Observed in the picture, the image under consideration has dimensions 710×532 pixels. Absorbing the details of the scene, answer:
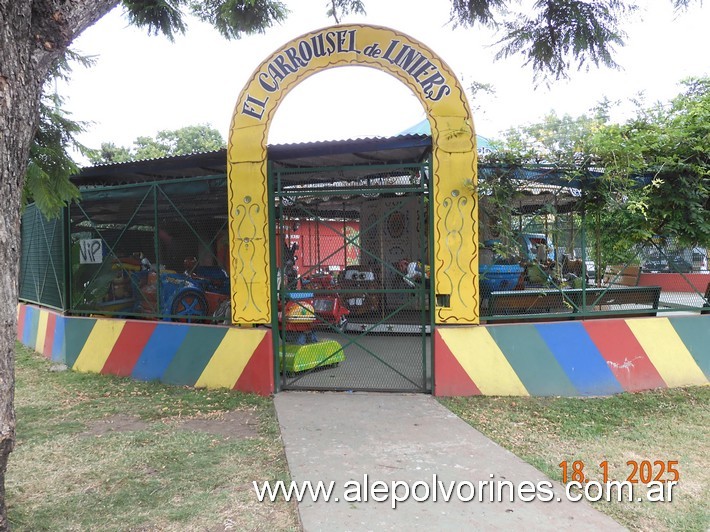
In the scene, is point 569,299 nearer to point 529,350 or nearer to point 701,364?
point 529,350

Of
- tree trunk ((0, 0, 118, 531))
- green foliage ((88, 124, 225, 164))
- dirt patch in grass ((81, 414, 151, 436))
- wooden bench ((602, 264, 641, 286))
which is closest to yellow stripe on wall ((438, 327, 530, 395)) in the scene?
wooden bench ((602, 264, 641, 286))

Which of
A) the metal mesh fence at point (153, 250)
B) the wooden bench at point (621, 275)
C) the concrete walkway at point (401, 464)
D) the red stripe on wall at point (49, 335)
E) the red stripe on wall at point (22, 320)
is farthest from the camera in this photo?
the red stripe on wall at point (22, 320)

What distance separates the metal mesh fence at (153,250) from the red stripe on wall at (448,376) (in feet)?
9.10

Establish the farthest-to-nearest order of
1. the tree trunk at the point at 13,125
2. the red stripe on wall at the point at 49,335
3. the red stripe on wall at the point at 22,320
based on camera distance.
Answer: the red stripe on wall at the point at 22,320, the red stripe on wall at the point at 49,335, the tree trunk at the point at 13,125

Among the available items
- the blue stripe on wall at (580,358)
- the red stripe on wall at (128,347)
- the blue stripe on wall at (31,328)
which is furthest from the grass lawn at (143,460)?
the blue stripe on wall at (580,358)

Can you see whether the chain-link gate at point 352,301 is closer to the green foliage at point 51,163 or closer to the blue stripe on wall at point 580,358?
the blue stripe on wall at point 580,358

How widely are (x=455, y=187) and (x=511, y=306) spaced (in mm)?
1583

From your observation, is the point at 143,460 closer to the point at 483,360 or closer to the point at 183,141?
the point at 483,360

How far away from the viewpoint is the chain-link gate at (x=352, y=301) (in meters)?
6.03

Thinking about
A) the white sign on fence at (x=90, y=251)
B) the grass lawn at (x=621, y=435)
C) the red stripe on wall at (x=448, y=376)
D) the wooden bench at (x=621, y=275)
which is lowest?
the grass lawn at (x=621, y=435)

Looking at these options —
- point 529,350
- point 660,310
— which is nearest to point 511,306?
point 529,350

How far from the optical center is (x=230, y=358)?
20.6 feet

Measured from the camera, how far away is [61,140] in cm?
510

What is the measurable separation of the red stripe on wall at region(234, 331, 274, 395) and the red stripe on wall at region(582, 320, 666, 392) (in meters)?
3.81
